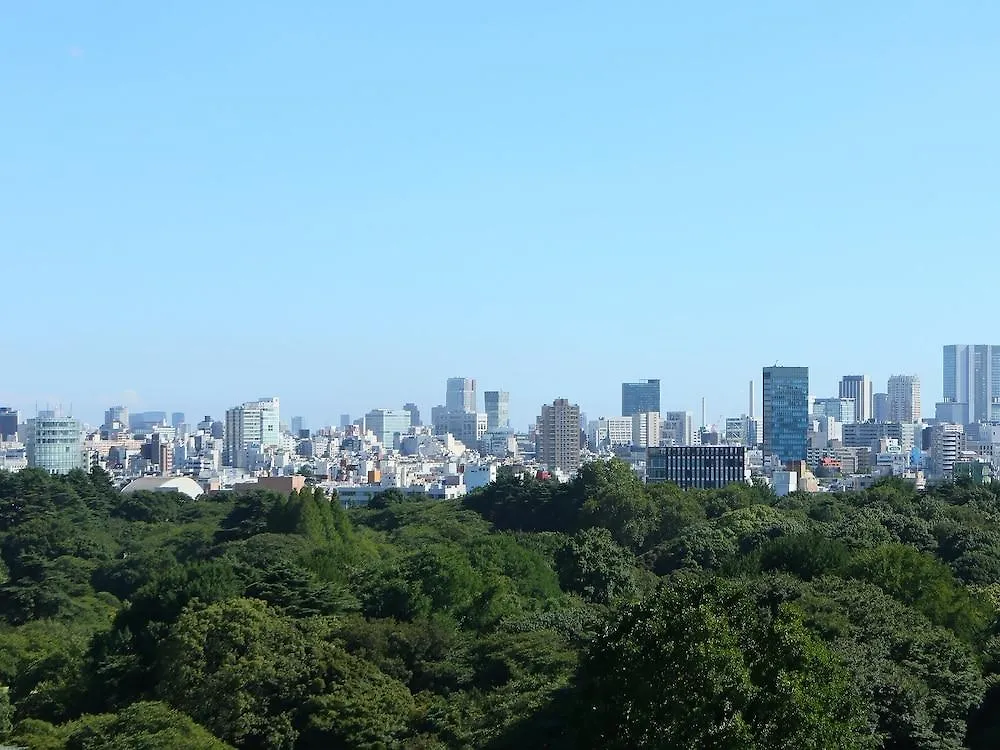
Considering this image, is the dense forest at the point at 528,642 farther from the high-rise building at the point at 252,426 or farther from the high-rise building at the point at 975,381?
the high-rise building at the point at 975,381

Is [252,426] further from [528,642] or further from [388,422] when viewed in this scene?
[528,642]

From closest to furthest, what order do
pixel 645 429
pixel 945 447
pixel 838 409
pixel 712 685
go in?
1. pixel 712 685
2. pixel 945 447
3. pixel 645 429
4. pixel 838 409

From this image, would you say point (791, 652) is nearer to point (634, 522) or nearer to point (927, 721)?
point (927, 721)

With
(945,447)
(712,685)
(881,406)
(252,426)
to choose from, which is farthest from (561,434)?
(712,685)

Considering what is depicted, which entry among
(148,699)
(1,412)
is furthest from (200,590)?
(1,412)

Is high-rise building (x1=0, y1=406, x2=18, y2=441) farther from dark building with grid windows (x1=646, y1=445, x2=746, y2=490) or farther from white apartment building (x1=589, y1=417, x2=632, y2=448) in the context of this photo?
dark building with grid windows (x1=646, y1=445, x2=746, y2=490)

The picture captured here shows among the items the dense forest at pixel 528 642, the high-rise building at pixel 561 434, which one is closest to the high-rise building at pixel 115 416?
the high-rise building at pixel 561 434
